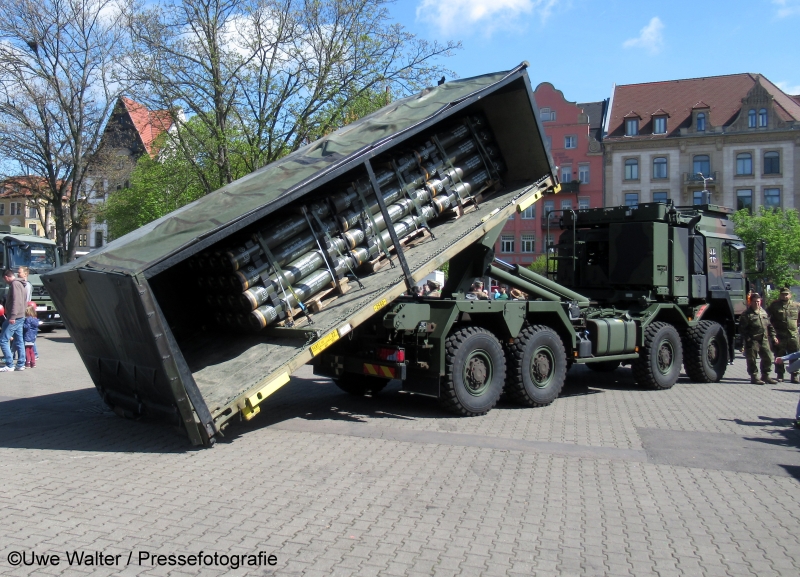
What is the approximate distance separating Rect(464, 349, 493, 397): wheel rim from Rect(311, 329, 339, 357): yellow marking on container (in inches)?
79.6

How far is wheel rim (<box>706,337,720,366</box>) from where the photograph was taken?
13078 millimetres

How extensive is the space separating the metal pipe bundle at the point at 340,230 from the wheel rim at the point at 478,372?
5.77ft

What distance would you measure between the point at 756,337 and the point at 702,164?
4268 cm

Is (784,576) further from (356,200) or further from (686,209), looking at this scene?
(686,209)

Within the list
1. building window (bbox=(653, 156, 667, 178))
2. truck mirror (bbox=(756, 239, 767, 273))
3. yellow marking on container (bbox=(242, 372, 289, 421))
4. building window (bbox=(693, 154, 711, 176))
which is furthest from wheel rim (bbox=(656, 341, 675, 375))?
building window (bbox=(653, 156, 667, 178))

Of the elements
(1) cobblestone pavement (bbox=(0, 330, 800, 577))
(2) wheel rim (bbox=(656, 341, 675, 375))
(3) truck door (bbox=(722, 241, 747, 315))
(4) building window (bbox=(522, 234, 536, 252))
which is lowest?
(1) cobblestone pavement (bbox=(0, 330, 800, 577))

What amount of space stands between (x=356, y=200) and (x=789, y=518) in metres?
5.46

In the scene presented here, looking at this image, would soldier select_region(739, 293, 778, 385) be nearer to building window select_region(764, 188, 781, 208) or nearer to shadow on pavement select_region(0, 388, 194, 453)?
shadow on pavement select_region(0, 388, 194, 453)

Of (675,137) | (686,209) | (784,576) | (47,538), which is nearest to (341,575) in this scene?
(47,538)

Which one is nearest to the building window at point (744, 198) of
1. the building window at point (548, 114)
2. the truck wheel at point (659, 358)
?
the building window at point (548, 114)

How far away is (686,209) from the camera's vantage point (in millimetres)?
12773

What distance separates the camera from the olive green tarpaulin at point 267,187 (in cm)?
664

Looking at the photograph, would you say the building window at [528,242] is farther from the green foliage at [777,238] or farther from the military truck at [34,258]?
the military truck at [34,258]

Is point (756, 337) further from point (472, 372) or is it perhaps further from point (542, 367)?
point (472, 372)
